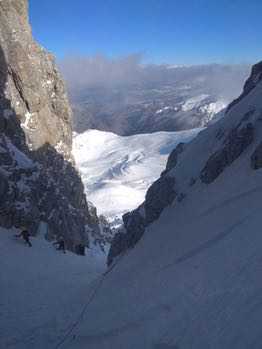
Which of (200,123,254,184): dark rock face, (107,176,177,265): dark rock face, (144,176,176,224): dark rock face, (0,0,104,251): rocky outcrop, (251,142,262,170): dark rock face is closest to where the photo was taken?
(251,142,262,170): dark rock face

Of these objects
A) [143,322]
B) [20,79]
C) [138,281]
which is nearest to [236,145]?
[138,281]

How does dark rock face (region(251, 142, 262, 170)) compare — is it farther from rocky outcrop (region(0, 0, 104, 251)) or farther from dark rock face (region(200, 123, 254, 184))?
rocky outcrop (region(0, 0, 104, 251))

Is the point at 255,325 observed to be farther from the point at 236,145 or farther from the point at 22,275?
the point at 22,275

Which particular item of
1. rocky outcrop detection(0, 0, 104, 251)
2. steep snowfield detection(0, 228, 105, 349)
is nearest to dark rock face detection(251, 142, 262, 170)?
steep snowfield detection(0, 228, 105, 349)

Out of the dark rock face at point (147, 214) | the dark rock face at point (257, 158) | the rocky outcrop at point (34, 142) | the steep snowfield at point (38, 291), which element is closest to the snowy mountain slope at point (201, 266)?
the dark rock face at point (257, 158)

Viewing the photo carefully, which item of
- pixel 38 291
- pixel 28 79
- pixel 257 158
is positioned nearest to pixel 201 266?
pixel 257 158

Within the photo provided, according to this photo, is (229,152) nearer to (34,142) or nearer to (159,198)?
(159,198)
